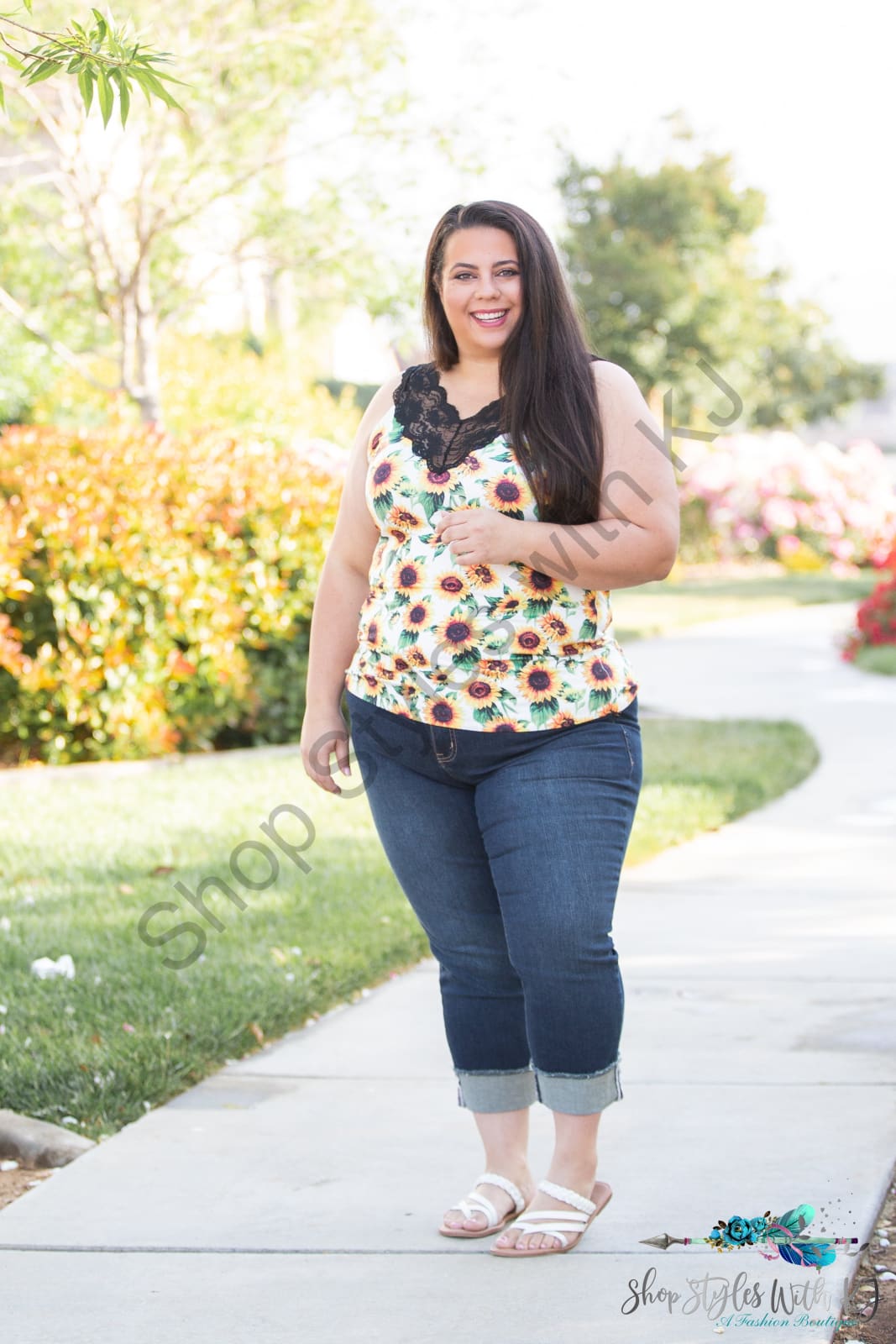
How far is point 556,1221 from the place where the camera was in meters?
2.75

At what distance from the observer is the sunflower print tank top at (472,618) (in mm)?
2666

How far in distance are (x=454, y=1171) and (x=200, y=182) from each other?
28.4 feet

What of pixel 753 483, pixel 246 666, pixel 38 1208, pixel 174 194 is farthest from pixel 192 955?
pixel 753 483

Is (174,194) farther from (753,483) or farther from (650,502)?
(753,483)

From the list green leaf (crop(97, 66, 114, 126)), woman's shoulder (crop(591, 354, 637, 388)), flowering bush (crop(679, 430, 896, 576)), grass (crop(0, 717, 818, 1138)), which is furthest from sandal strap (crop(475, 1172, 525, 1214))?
flowering bush (crop(679, 430, 896, 576))

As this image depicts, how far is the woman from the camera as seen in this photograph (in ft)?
8.68

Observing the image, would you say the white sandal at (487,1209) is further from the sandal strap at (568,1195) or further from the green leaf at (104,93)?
the green leaf at (104,93)

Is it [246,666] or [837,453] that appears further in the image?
[837,453]

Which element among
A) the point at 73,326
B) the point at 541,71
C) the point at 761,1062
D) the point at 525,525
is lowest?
the point at 761,1062

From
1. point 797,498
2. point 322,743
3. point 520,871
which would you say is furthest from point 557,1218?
point 797,498

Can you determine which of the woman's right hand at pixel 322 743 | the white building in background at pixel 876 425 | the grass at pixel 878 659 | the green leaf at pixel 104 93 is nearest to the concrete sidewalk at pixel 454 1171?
the woman's right hand at pixel 322 743

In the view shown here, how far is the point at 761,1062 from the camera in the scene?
146 inches

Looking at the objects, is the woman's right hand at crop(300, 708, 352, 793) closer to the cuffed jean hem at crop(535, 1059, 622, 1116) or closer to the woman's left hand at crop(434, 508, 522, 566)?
the woman's left hand at crop(434, 508, 522, 566)

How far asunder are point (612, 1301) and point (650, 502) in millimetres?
1307
